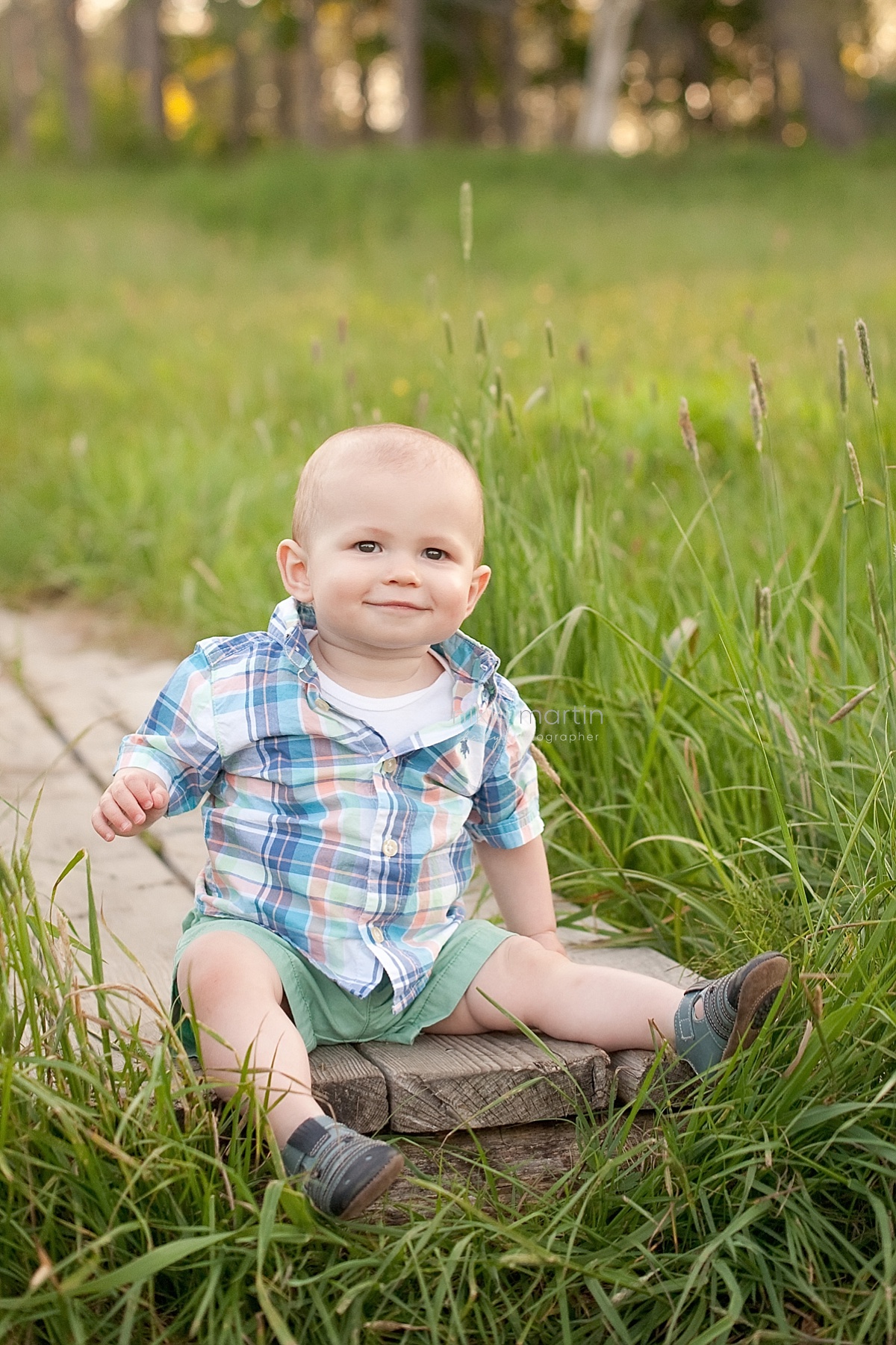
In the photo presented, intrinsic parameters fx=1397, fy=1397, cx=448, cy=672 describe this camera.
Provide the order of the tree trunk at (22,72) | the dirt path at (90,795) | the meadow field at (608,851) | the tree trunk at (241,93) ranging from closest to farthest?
the meadow field at (608,851) < the dirt path at (90,795) < the tree trunk at (22,72) < the tree trunk at (241,93)

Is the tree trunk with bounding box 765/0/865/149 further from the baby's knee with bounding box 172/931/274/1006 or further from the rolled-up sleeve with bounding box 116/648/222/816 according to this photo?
the baby's knee with bounding box 172/931/274/1006

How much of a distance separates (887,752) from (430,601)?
2.11 feet

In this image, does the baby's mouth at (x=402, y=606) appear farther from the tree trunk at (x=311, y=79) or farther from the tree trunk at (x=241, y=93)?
the tree trunk at (x=241, y=93)

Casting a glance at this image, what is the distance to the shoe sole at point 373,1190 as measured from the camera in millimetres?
1515

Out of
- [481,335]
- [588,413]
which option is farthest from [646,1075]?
[481,335]

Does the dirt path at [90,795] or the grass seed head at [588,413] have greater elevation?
the grass seed head at [588,413]

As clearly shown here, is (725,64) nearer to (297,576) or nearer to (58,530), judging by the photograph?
(58,530)

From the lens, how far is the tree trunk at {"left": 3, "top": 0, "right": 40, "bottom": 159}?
2848 cm

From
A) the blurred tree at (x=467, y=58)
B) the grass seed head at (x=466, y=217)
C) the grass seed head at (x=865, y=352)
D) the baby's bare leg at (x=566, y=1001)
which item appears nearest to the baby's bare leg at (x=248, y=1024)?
the baby's bare leg at (x=566, y=1001)

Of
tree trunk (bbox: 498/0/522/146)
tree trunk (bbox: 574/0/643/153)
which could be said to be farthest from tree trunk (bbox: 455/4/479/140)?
tree trunk (bbox: 574/0/643/153)

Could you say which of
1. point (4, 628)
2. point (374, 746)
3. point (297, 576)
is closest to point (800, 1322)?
point (374, 746)

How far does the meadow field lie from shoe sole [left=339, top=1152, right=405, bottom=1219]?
4 centimetres

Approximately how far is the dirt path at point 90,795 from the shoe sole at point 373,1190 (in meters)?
0.35

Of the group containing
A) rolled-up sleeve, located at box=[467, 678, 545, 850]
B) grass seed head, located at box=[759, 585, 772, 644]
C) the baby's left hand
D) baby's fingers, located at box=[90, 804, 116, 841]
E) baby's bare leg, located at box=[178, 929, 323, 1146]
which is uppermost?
grass seed head, located at box=[759, 585, 772, 644]
